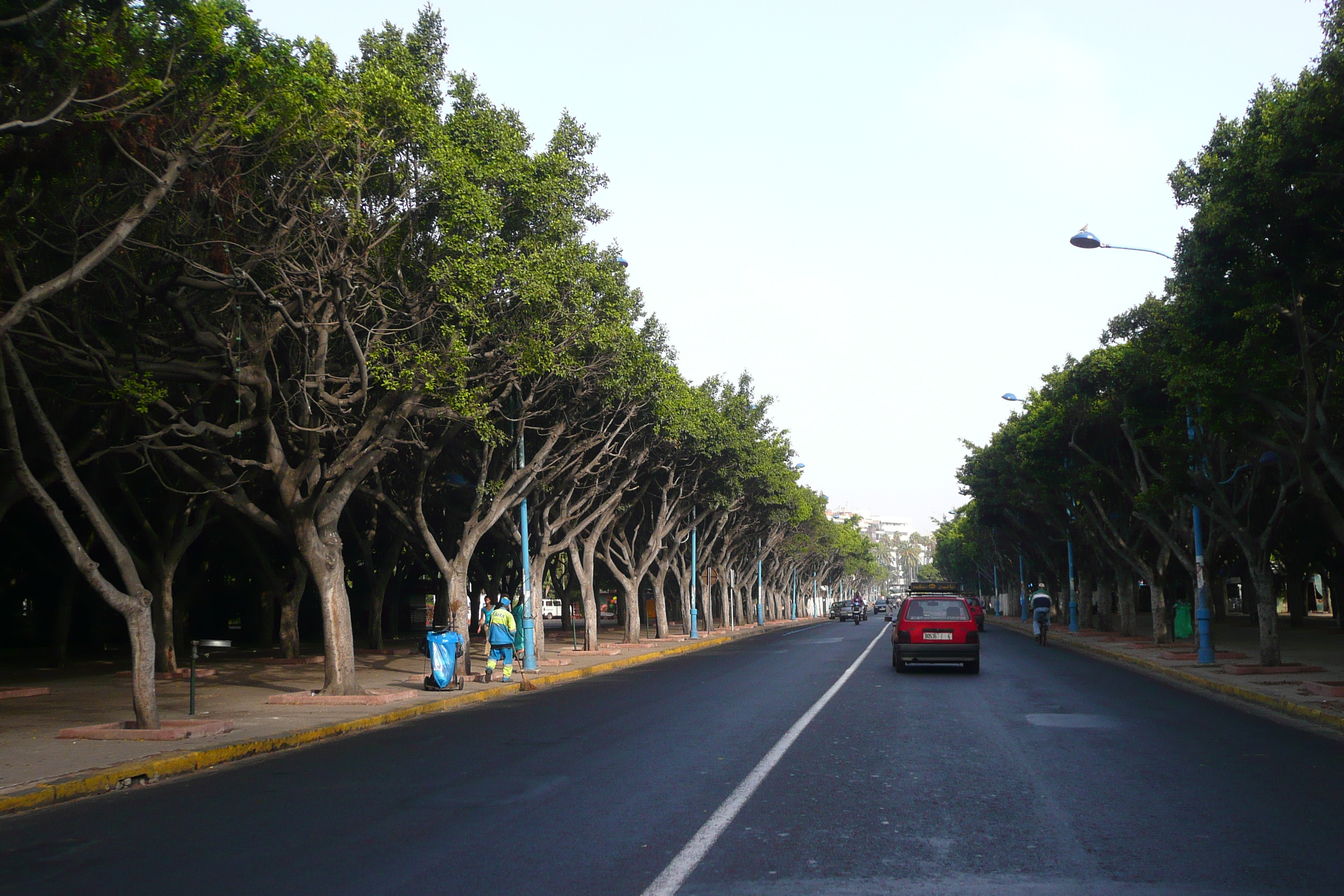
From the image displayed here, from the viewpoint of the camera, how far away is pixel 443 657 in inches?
797

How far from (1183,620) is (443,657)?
85.1 ft

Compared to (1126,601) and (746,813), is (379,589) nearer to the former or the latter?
(1126,601)

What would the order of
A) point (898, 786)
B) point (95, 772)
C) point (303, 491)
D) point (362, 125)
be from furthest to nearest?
point (303, 491)
point (362, 125)
point (95, 772)
point (898, 786)

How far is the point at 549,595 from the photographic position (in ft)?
358

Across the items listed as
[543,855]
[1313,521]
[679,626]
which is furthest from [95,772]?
[679,626]

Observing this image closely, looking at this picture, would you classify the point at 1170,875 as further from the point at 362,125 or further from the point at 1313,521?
the point at 1313,521

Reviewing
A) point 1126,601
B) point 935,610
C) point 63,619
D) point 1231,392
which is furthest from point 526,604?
point 1126,601

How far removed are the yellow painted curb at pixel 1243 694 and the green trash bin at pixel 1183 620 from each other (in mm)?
5318

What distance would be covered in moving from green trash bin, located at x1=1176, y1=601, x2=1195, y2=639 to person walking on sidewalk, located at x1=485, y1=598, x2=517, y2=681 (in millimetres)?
23276

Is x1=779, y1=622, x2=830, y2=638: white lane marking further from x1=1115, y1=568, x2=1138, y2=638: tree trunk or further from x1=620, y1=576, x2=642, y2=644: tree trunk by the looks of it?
x1=1115, y1=568, x2=1138, y2=638: tree trunk

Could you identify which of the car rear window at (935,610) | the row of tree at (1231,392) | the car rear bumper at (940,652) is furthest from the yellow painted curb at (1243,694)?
the car rear window at (935,610)

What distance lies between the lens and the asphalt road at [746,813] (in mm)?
6383

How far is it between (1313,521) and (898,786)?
32152 mm

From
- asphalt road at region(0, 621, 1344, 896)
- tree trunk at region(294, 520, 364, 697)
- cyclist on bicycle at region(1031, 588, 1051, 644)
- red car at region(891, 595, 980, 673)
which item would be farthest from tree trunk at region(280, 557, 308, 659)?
cyclist on bicycle at region(1031, 588, 1051, 644)
